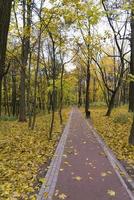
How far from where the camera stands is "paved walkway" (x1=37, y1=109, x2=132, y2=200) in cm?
662

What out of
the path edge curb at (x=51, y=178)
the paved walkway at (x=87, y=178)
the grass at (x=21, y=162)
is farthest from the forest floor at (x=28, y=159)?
the paved walkway at (x=87, y=178)

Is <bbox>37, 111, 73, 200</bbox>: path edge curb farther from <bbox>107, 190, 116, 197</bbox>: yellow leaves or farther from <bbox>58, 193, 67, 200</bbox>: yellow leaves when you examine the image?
<bbox>107, 190, 116, 197</bbox>: yellow leaves

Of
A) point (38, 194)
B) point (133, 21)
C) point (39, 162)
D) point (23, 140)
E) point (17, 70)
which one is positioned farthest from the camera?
point (17, 70)

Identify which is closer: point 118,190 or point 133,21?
point 118,190

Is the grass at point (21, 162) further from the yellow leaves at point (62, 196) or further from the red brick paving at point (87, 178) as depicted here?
the red brick paving at point (87, 178)

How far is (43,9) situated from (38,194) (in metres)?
9.80

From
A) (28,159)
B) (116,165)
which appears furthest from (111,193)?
(28,159)

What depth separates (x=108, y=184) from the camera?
7.39m

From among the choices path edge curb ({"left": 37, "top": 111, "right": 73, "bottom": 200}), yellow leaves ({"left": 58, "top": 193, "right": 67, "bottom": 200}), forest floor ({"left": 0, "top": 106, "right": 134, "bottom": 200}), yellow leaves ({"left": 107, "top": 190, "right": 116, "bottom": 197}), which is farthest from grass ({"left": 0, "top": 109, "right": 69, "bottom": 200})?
yellow leaves ({"left": 107, "top": 190, "right": 116, "bottom": 197})

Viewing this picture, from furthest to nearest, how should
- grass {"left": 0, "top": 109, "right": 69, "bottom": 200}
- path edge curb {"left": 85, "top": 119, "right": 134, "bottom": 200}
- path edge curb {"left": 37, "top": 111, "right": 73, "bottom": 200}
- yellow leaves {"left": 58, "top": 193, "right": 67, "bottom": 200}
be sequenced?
1. path edge curb {"left": 85, "top": 119, "right": 134, "bottom": 200}
2. grass {"left": 0, "top": 109, "right": 69, "bottom": 200}
3. path edge curb {"left": 37, "top": 111, "right": 73, "bottom": 200}
4. yellow leaves {"left": 58, "top": 193, "right": 67, "bottom": 200}

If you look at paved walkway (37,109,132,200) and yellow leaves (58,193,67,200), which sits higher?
paved walkway (37,109,132,200)

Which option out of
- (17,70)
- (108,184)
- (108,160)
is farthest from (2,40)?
(17,70)

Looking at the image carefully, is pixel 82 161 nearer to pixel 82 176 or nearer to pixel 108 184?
pixel 82 176

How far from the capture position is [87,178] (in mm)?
7840
